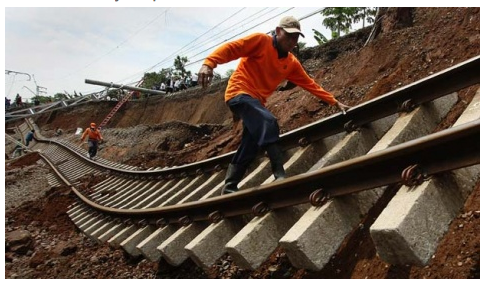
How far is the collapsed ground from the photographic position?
2.79 metres

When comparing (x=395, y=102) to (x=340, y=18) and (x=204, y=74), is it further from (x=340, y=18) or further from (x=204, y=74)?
(x=340, y=18)

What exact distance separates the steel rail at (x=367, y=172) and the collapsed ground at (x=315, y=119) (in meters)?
0.55

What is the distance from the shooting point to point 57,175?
13.9 meters

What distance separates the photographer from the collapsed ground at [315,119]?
2788mm

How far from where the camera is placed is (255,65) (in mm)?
3996

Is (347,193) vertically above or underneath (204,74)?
underneath

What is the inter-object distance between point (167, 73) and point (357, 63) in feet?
145

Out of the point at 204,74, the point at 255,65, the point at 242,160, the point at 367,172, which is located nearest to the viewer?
the point at 367,172

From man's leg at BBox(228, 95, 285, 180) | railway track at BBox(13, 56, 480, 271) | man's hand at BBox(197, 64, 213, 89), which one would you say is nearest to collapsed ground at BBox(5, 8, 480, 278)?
railway track at BBox(13, 56, 480, 271)

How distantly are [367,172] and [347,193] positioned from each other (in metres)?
0.21

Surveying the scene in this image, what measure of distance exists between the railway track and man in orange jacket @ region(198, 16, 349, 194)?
368 millimetres

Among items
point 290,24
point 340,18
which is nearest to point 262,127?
point 290,24

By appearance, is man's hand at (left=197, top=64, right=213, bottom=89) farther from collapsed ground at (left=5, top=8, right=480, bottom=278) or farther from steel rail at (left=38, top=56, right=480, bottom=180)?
collapsed ground at (left=5, top=8, right=480, bottom=278)

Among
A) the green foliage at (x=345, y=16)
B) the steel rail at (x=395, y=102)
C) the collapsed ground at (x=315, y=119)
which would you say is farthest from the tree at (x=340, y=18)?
the steel rail at (x=395, y=102)
